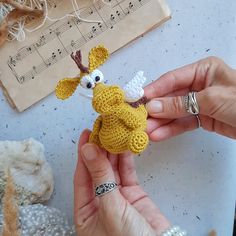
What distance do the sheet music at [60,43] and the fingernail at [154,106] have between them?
0.61ft

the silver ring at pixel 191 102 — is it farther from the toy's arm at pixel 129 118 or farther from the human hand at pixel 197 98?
the toy's arm at pixel 129 118

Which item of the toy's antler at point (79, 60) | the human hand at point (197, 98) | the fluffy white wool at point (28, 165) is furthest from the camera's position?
the fluffy white wool at point (28, 165)

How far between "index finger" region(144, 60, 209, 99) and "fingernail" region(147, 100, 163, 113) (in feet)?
0.16

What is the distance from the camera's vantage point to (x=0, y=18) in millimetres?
823

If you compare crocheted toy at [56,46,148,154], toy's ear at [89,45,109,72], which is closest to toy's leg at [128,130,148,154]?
crocheted toy at [56,46,148,154]

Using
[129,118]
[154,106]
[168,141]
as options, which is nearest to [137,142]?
[129,118]

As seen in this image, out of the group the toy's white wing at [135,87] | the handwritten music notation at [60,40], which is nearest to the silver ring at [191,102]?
the toy's white wing at [135,87]

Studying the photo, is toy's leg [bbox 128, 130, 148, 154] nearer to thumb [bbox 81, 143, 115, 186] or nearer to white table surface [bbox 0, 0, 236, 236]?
thumb [bbox 81, 143, 115, 186]

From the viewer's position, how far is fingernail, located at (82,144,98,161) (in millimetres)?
628

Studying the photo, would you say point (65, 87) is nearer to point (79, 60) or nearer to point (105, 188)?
point (79, 60)

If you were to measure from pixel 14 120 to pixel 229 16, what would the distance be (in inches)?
18.2

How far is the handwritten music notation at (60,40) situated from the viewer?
0.82 m

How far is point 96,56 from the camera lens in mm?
566

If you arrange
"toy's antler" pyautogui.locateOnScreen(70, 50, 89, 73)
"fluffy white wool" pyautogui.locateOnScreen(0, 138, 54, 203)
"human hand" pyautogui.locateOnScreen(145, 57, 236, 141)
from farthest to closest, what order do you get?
"fluffy white wool" pyautogui.locateOnScreen(0, 138, 54, 203), "human hand" pyautogui.locateOnScreen(145, 57, 236, 141), "toy's antler" pyautogui.locateOnScreen(70, 50, 89, 73)
